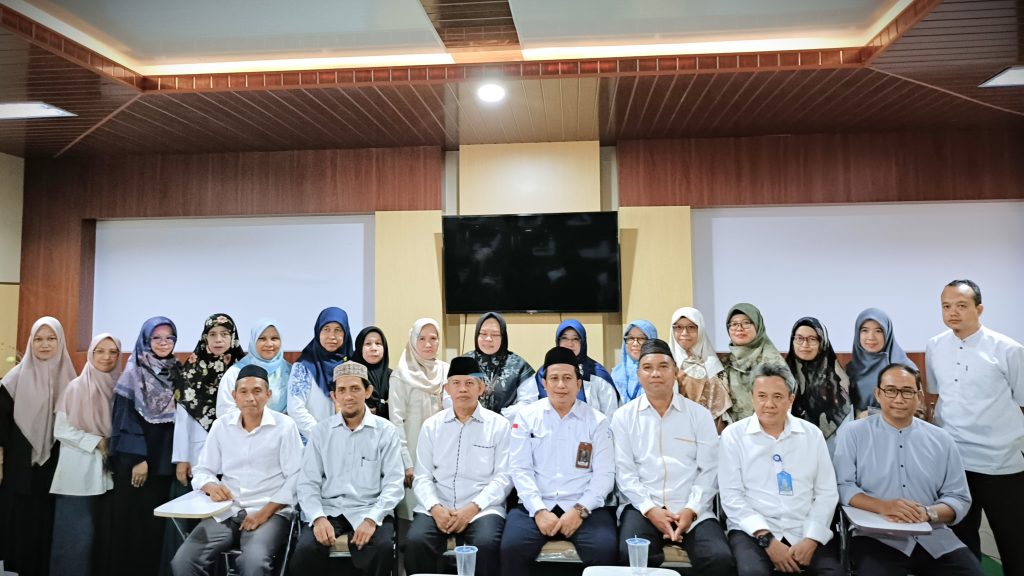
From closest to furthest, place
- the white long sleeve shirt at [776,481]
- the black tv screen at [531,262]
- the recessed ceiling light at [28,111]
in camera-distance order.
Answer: the white long sleeve shirt at [776,481] → the recessed ceiling light at [28,111] → the black tv screen at [531,262]

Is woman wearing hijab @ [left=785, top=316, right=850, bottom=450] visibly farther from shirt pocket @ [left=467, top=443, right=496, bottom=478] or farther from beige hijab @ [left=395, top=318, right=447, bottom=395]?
beige hijab @ [left=395, top=318, right=447, bottom=395]

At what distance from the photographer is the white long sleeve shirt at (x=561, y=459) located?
10.7 ft

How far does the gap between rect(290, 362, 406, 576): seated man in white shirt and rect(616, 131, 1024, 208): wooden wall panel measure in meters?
2.98

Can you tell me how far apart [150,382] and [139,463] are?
0.45 metres

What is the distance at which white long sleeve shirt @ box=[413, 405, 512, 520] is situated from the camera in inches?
131

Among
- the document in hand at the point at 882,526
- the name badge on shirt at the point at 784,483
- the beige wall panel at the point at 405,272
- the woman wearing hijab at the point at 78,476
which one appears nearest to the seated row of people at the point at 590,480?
the name badge on shirt at the point at 784,483

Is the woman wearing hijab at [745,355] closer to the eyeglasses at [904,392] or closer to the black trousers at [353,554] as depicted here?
the eyeglasses at [904,392]

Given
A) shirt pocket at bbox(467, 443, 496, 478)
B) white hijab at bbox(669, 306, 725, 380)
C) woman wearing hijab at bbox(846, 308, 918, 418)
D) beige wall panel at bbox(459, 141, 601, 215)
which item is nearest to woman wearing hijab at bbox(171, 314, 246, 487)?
shirt pocket at bbox(467, 443, 496, 478)

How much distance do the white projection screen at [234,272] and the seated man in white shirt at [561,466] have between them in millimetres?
2721

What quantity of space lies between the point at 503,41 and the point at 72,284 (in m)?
4.44

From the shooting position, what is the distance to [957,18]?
10.8 feet

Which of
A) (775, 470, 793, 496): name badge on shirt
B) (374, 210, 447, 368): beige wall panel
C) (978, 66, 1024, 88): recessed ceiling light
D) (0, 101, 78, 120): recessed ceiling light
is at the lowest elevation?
(775, 470, 793, 496): name badge on shirt

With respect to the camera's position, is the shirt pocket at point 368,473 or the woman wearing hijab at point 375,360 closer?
the shirt pocket at point 368,473

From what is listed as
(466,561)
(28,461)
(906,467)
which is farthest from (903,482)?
(28,461)
